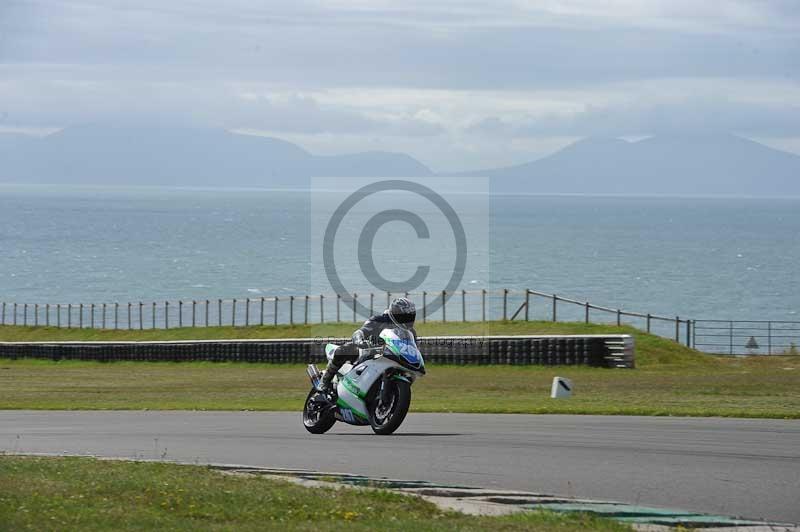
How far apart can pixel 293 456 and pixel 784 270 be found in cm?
15184

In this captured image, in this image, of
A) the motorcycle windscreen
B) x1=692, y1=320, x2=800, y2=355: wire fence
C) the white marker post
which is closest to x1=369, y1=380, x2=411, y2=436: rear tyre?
the motorcycle windscreen

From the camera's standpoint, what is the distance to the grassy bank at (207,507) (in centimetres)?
995

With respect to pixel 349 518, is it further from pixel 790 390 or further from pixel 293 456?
pixel 790 390

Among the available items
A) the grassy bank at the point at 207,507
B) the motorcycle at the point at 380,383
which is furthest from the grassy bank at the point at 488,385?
the grassy bank at the point at 207,507

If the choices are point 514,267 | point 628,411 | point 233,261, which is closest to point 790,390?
point 628,411

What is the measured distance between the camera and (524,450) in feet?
49.7

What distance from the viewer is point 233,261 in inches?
6890

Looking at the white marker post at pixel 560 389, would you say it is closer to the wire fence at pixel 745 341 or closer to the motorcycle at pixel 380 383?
the motorcycle at pixel 380 383

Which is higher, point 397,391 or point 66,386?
point 397,391

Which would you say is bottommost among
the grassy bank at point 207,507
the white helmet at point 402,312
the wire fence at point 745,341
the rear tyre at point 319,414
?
the wire fence at point 745,341

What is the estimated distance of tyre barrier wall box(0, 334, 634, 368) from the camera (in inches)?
1489

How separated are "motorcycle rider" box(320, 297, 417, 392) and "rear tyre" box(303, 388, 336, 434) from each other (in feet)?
1.91

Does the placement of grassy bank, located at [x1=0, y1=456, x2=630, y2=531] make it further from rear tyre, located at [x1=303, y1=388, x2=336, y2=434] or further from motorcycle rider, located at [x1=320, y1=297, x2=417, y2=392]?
rear tyre, located at [x1=303, y1=388, x2=336, y2=434]

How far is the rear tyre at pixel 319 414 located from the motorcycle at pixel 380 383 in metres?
0.06
